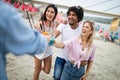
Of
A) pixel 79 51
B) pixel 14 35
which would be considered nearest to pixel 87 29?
pixel 79 51

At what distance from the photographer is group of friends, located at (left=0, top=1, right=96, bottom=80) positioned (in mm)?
881

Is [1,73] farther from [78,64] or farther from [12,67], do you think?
[12,67]

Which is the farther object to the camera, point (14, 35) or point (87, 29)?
point (87, 29)

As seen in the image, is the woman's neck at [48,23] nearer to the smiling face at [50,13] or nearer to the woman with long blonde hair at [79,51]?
the smiling face at [50,13]

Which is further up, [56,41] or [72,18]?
[72,18]

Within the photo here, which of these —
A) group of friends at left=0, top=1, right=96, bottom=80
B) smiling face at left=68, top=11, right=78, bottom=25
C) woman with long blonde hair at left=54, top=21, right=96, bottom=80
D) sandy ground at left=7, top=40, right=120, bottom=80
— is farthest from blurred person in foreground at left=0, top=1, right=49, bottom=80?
sandy ground at left=7, top=40, right=120, bottom=80

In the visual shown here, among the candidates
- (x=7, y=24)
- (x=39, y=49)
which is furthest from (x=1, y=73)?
(x=7, y=24)

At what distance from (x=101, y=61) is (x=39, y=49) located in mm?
5587

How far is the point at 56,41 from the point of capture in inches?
102

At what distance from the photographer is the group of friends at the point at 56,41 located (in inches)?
34.7

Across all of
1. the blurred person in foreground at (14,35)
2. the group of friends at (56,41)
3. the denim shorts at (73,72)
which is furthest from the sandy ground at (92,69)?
the blurred person in foreground at (14,35)

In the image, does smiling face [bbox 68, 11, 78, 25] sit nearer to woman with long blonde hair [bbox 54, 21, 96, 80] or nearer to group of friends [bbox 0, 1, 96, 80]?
group of friends [bbox 0, 1, 96, 80]

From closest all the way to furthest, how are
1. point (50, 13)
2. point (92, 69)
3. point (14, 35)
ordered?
point (14, 35)
point (50, 13)
point (92, 69)

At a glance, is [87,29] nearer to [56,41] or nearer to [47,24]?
[56,41]
